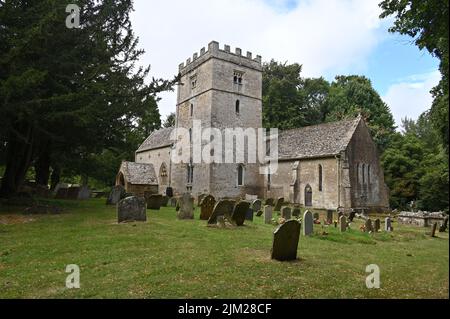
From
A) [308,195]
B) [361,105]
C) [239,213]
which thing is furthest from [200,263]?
[361,105]

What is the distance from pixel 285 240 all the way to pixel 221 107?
24.0 metres

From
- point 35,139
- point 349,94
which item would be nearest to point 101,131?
point 35,139

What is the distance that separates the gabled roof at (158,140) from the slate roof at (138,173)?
3.02m

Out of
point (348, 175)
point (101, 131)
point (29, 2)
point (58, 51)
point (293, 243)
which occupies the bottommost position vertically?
point (293, 243)

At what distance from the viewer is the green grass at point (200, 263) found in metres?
5.05

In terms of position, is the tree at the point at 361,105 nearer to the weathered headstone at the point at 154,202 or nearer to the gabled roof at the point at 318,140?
the gabled roof at the point at 318,140

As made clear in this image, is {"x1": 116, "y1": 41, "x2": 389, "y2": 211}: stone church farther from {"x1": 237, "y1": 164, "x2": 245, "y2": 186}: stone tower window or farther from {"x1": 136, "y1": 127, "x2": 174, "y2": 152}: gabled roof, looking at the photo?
{"x1": 136, "y1": 127, "x2": 174, "y2": 152}: gabled roof

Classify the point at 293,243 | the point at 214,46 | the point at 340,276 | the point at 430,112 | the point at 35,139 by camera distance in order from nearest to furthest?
the point at 340,276, the point at 293,243, the point at 430,112, the point at 35,139, the point at 214,46

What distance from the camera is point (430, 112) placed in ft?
28.7

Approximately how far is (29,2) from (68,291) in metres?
14.1

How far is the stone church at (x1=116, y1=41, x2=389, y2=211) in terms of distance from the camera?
993 inches

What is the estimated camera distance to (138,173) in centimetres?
3694

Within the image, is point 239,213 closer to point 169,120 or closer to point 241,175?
point 241,175
